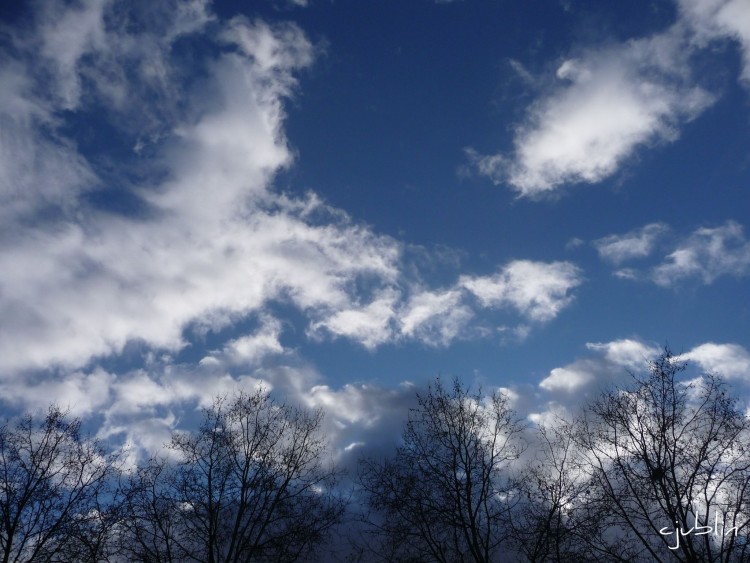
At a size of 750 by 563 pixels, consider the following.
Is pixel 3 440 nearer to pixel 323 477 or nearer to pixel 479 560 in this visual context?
pixel 323 477

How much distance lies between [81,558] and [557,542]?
19658mm

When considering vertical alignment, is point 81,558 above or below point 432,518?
below

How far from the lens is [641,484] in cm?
1834

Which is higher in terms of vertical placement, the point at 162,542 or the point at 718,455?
the point at 718,455

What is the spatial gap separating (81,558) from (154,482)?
12.0ft

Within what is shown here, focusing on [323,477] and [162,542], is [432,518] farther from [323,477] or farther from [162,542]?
[162,542]

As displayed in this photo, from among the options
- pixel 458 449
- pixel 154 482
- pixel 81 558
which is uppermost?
pixel 458 449

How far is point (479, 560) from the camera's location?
1895cm

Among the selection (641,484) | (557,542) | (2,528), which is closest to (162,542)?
(2,528)

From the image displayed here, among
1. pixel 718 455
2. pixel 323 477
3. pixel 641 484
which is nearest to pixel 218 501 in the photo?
pixel 323 477

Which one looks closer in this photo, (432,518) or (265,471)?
(432,518)

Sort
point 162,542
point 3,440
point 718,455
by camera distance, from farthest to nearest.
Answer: point 3,440, point 162,542, point 718,455

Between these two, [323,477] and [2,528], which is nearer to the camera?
[2,528]

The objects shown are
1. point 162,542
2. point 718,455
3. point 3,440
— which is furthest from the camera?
point 3,440
